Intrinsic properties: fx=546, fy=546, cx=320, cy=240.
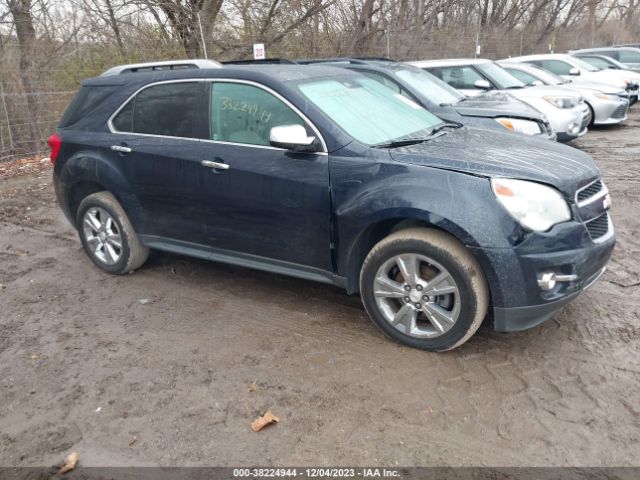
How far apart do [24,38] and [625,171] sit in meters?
11.2

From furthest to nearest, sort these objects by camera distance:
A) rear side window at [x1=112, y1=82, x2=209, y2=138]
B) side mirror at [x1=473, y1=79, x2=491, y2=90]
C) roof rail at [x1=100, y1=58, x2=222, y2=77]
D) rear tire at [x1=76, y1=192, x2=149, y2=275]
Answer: side mirror at [x1=473, y1=79, x2=491, y2=90]
rear tire at [x1=76, y1=192, x2=149, y2=275]
roof rail at [x1=100, y1=58, x2=222, y2=77]
rear side window at [x1=112, y1=82, x2=209, y2=138]

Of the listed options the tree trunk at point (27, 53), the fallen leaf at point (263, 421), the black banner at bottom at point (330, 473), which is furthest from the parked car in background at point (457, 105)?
the tree trunk at point (27, 53)

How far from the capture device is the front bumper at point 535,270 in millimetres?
3082

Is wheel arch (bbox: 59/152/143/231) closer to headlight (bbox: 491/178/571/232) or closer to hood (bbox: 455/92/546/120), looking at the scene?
headlight (bbox: 491/178/571/232)

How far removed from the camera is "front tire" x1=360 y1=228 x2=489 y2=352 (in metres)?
3.22

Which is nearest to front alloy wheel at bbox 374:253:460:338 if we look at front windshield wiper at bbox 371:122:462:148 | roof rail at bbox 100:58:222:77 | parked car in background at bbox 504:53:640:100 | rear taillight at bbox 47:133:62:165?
front windshield wiper at bbox 371:122:462:148

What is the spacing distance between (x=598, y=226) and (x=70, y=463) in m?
3.31

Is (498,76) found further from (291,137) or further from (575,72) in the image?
(291,137)

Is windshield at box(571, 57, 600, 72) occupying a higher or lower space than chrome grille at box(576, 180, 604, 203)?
higher

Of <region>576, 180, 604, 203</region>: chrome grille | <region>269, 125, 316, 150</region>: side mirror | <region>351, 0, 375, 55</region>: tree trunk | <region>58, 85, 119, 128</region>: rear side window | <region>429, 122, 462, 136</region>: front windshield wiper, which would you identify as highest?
<region>351, 0, 375, 55</region>: tree trunk

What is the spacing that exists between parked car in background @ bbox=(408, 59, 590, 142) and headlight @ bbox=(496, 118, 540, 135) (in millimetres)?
1905

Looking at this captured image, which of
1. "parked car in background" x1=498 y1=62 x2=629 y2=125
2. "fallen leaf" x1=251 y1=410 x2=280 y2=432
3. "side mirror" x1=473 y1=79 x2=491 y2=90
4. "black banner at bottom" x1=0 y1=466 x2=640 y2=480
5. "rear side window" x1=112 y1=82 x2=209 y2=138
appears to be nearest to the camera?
"black banner at bottom" x1=0 y1=466 x2=640 y2=480

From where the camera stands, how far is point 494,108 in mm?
7602

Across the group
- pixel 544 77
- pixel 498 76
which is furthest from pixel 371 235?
pixel 544 77
